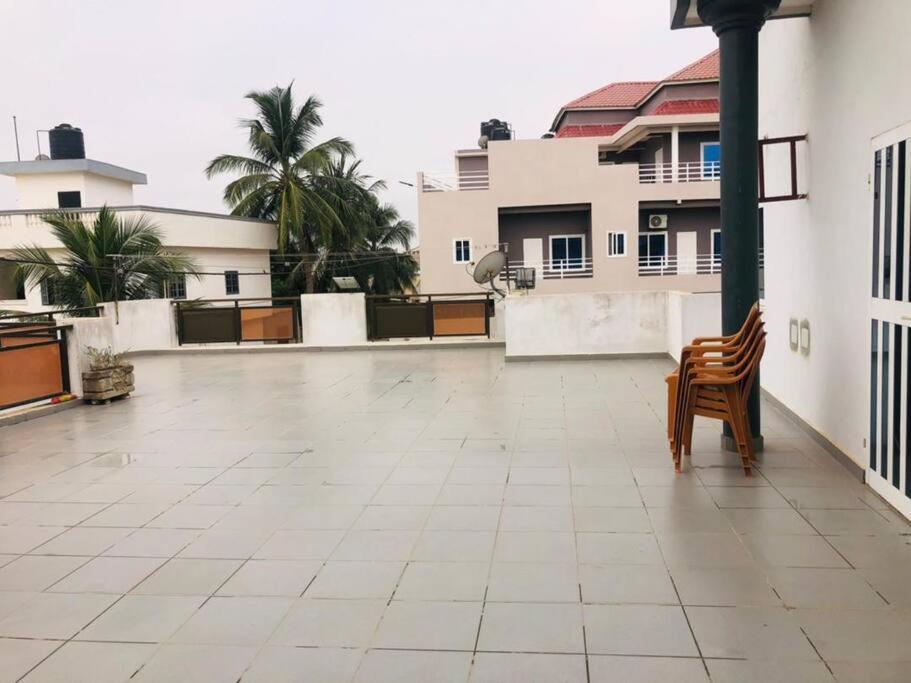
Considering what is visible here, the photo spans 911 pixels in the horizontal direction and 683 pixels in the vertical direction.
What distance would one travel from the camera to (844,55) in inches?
200

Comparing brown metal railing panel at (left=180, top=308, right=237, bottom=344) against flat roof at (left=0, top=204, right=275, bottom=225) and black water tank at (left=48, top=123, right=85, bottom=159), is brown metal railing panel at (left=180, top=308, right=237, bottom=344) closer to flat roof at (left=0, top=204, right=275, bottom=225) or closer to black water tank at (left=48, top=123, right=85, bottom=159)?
flat roof at (left=0, top=204, right=275, bottom=225)

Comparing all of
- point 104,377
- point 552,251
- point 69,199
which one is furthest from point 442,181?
point 104,377

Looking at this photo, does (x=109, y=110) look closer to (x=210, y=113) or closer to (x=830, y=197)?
(x=210, y=113)

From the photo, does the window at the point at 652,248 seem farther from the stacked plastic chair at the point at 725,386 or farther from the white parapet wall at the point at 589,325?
the stacked plastic chair at the point at 725,386

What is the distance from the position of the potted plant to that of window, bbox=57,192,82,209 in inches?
852

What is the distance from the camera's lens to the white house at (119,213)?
2322 centimetres

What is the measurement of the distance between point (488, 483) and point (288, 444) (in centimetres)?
233

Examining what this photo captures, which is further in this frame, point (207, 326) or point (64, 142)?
point (64, 142)

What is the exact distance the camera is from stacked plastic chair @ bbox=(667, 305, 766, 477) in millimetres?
5180

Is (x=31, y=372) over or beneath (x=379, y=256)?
beneath

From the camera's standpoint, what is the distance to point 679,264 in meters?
26.0

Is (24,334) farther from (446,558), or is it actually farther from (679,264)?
(679,264)

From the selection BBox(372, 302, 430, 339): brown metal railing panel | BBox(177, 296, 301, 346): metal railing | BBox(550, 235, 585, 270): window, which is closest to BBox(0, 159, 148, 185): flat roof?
BBox(177, 296, 301, 346): metal railing

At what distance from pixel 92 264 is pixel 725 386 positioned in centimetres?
1495
